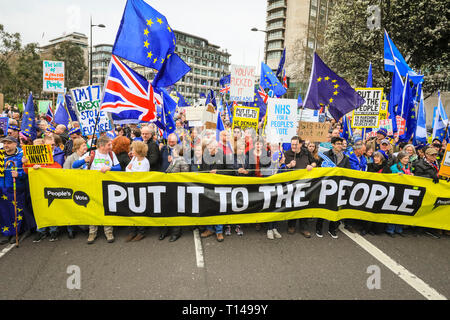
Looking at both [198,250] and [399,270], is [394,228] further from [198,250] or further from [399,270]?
[198,250]

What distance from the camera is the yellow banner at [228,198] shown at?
4.53 meters

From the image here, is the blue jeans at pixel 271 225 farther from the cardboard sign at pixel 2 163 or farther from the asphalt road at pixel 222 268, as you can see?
the cardboard sign at pixel 2 163

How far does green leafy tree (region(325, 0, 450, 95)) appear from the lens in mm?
14627

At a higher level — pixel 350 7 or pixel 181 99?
pixel 350 7

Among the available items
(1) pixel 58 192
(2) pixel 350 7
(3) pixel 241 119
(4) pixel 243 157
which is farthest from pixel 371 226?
(2) pixel 350 7

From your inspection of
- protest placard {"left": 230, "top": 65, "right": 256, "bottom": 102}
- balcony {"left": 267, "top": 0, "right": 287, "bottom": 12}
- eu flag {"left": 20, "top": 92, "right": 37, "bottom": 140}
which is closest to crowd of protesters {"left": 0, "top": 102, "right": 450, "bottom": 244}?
eu flag {"left": 20, "top": 92, "right": 37, "bottom": 140}

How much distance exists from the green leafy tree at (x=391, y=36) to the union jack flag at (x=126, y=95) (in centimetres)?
1301

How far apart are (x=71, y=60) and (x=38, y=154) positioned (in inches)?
1774

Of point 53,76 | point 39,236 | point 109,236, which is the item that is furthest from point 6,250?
point 53,76

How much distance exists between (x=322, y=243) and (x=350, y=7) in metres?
18.7

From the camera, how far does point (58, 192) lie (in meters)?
4.52

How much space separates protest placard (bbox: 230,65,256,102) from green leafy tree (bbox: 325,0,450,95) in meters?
8.00

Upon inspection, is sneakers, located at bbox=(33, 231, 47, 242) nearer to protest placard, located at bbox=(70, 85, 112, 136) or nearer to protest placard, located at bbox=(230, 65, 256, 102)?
protest placard, located at bbox=(70, 85, 112, 136)
